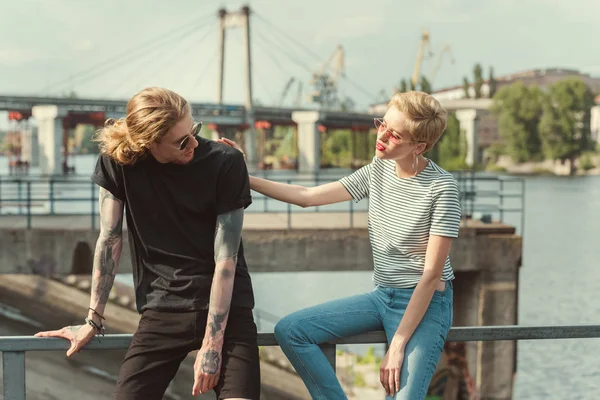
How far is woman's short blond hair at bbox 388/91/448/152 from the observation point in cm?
279

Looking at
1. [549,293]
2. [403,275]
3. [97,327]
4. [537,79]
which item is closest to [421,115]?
[403,275]

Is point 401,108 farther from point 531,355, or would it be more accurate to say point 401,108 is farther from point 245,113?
point 245,113

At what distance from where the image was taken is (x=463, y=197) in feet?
53.0

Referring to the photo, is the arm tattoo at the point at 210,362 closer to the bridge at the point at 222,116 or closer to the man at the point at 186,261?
the man at the point at 186,261

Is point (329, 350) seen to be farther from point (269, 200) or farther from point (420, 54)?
point (420, 54)

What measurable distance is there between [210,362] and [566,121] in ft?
340

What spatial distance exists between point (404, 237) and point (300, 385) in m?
13.0

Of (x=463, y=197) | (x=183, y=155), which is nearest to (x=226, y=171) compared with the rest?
(x=183, y=155)

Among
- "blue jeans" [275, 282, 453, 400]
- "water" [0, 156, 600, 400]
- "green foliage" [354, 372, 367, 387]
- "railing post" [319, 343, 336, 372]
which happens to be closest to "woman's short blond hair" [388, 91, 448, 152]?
"blue jeans" [275, 282, 453, 400]

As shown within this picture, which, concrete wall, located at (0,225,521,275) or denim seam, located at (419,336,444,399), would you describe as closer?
denim seam, located at (419,336,444,399)

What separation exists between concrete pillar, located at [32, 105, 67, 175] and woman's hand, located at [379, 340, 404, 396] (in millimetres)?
59871

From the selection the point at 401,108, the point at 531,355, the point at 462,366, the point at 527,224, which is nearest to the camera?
the point at 401,108

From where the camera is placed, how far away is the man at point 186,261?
2.60 metres

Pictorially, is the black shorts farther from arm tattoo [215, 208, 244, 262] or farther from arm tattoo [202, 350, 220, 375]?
arm tattoo [215, 208, 244, 262]
